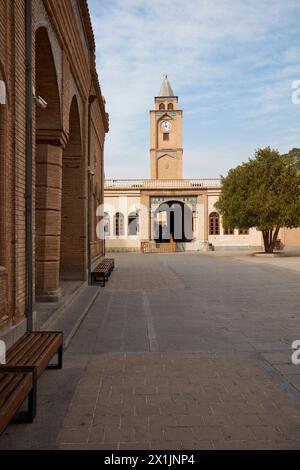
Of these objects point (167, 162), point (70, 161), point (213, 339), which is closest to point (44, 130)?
point (70, 161)

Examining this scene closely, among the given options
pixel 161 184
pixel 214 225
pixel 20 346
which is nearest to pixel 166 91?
pixel 161 184

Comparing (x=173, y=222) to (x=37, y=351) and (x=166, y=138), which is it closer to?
(x=166, y=138)

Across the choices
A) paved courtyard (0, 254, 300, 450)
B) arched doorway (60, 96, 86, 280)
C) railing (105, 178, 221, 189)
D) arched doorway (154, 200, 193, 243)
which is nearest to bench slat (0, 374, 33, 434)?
paved courtyard (0, 254, 300, 450)

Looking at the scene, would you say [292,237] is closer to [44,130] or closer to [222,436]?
[44,130]

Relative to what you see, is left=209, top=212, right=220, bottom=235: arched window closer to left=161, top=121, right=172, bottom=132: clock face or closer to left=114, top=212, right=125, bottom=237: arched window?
left=114, top=212, right=125, bottom=237: arched window

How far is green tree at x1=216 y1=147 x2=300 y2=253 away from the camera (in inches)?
1040

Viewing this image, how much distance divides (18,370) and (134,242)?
3335cm

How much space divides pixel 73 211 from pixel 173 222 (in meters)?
27.1

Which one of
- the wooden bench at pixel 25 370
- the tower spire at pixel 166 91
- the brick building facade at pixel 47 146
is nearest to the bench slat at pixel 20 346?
the wooden bench at pixel 25 370

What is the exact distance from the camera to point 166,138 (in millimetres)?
50438

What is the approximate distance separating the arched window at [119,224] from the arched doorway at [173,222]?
2.94 m

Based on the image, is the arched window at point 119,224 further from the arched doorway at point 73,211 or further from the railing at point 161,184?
the arched doorway at point 73,211

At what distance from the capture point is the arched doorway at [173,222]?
37688 millimetres

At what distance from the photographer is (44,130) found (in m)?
8.55
